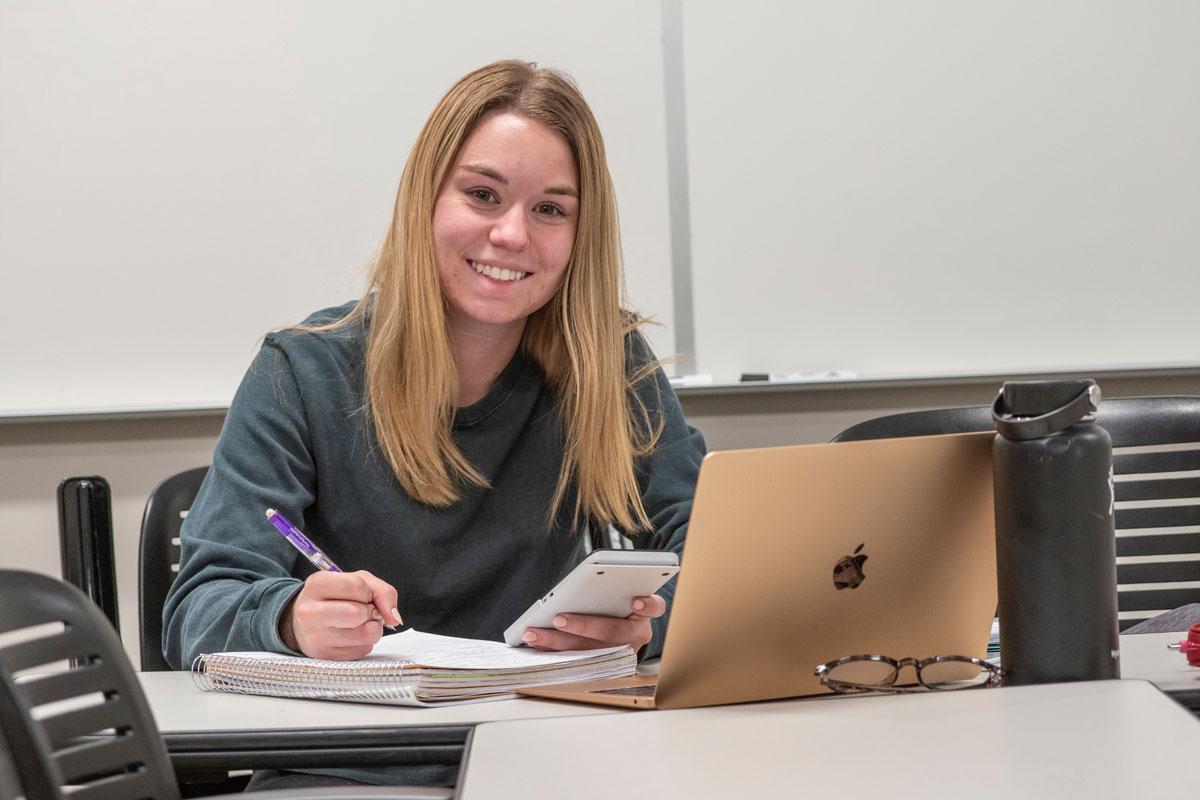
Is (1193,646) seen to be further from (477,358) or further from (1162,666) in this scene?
(477,358)

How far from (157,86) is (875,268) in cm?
155

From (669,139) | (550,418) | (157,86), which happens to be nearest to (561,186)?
(550,418)

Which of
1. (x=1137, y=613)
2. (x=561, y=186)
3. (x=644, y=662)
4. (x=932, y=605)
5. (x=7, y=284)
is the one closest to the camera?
(x=932, y=605)

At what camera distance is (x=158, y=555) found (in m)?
1.75

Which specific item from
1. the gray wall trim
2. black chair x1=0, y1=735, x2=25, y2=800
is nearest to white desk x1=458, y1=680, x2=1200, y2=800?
black chair x1=0, y1=735, x2=25, y2=800

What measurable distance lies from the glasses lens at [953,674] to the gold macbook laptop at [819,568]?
1 centimetres

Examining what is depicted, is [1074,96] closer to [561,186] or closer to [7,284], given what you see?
[561,186]

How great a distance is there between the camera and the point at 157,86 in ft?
8.84

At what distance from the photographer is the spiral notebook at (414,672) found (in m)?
1.07

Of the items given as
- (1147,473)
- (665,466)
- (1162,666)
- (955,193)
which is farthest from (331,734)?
(955,193)

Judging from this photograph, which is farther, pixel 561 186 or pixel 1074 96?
pixel 1074 96

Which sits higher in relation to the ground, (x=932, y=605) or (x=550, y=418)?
(x=550, y=418)

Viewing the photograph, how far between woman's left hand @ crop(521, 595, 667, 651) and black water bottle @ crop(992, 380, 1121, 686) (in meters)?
0.36

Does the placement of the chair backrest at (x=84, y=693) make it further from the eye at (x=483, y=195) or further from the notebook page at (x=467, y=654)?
the eye at (x=483, y=195)
